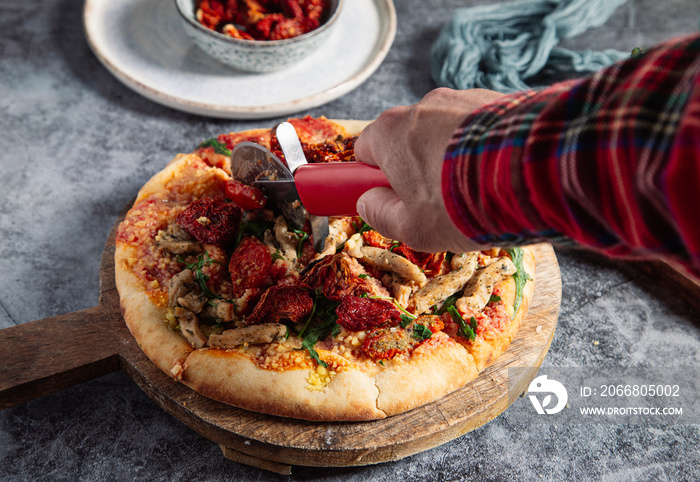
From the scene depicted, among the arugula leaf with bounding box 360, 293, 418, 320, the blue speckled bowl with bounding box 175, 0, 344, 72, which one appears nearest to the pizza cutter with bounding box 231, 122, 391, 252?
the arugula leaf with bounding box 360, 293, 418, 320

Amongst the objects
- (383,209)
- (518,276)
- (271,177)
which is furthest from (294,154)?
(518,276)

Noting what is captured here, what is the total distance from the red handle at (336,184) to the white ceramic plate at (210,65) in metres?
1.74

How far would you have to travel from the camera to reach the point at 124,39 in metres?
4.18

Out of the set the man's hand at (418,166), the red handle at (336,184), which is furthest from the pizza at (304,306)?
the man's hand at (418,166)

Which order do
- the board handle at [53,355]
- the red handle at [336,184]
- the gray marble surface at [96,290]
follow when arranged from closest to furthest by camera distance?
the red handle at [336,184]
the board handle at [53,355]
the gray marble surface at [96,290]

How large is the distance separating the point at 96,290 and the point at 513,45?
3.38 metres

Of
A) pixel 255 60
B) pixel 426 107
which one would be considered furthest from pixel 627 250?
pixel 255 60

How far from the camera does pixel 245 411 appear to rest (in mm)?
2191

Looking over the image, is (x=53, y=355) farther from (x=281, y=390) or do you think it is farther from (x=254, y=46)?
(x=254, y=46)

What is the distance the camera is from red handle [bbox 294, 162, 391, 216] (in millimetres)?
1987

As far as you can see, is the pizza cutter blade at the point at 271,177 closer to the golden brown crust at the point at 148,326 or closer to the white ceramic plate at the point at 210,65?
the golden brown crust at the point at 148,326

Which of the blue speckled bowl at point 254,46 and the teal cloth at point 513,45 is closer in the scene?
the blue speckled bowl at point 254,46

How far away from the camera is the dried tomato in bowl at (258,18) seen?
3768 millimetres

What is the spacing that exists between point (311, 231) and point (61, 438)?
146cm
